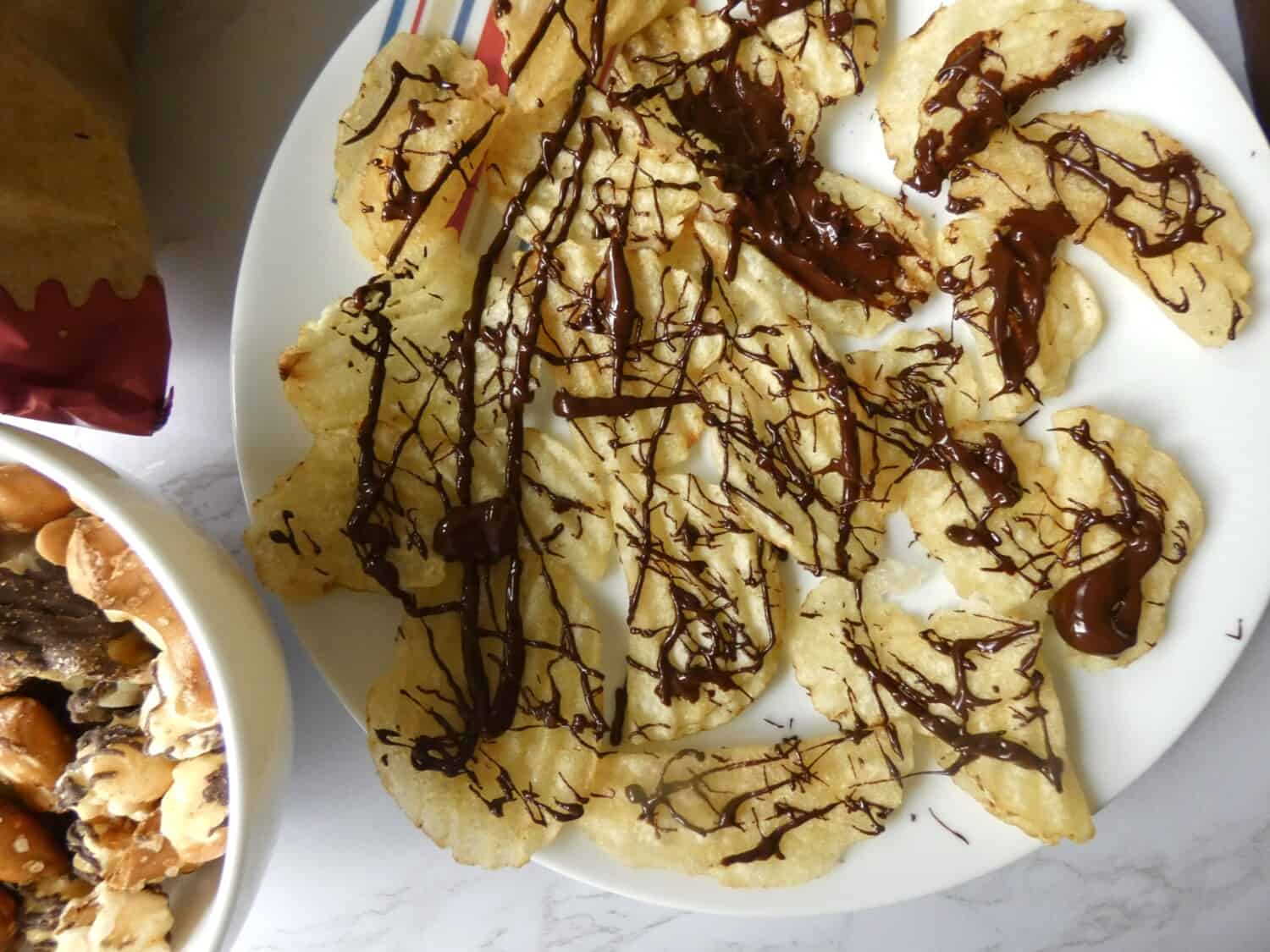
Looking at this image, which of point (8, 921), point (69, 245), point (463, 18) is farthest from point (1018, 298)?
point (8, 921)

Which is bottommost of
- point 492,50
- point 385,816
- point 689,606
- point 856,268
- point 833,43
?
point 385,816

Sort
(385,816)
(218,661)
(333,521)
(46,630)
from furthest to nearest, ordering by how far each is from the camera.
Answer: (385,816), (333,521), (46,630), (218,661)

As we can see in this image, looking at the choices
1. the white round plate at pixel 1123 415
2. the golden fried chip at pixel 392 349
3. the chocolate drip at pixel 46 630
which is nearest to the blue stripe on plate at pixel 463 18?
the white round plate at pixel 1123 415

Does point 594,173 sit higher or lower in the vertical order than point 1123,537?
higher

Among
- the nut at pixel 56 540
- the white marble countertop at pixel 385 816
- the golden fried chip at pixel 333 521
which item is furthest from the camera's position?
the white marble countertop at pixel 385 816

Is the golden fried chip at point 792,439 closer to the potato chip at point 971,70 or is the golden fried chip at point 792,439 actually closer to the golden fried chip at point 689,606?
the golden fried chip at point 689,606

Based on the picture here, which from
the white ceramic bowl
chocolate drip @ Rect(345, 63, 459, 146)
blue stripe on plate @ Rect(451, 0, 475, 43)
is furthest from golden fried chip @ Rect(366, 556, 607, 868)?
blue stripe on plate @ Rect(451, 0, 475, 43)

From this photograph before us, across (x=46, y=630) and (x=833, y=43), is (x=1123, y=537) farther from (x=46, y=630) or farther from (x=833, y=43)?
(x=46, y=630)

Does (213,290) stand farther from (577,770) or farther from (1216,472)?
(1216,472)
